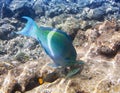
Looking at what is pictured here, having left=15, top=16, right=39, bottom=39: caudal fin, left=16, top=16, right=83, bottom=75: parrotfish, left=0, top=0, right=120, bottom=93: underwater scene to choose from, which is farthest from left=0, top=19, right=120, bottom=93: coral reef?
left=15, top=16, right=39, bottom=39: caudal fin

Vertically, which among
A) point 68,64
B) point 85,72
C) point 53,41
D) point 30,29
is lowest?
point 85,72

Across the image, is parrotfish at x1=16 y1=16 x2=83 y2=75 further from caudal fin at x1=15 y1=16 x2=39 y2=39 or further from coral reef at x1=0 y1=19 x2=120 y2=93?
coral reef at x1=0 y1=19 x2=120 y2=93

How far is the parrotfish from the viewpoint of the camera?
2152 mm

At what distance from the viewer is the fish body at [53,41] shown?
84.7 inches

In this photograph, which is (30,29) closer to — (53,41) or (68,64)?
(53,41)

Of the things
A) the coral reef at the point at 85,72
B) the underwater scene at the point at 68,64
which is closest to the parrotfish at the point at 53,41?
the underwater scene at the point at 68,64

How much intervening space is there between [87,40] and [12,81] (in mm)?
1605

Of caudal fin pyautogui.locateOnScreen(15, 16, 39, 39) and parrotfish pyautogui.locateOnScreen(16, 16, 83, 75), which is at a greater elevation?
caudal fin pyautogui.locateOnScreen(15, 16, 39, 39)

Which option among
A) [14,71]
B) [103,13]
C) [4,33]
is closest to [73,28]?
[14,71]

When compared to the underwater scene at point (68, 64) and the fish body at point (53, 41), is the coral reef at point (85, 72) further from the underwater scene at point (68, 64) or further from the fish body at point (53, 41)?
the fish body at point (53, 41)

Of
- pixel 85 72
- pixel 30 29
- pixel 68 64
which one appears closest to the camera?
pixel 30 29

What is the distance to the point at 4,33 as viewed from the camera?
8.42 meters

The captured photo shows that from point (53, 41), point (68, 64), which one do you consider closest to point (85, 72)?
point (68, 64)

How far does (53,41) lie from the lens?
2193 mm
